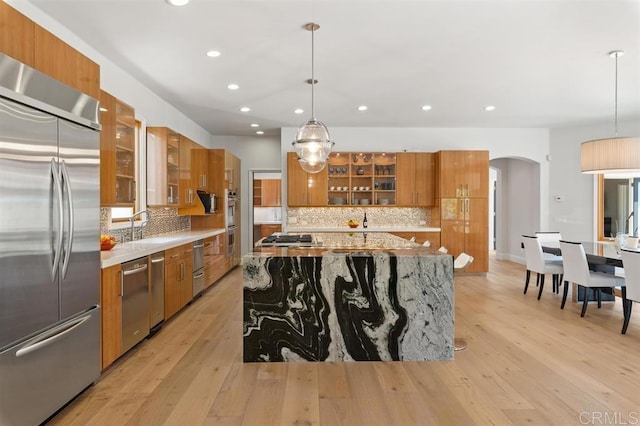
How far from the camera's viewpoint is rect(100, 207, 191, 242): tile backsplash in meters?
4.46

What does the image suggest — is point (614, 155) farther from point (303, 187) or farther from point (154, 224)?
point (154, 224)

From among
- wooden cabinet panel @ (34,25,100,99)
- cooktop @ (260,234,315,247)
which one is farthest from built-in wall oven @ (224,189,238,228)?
wooden cabinet panel @ (34,25,100,99)

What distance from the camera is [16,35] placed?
234cm

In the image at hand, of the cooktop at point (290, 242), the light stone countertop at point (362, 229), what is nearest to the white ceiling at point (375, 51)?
the cooktop at point (290, 242)

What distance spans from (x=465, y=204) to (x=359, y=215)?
1987mm

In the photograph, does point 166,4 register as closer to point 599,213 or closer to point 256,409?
point 256,409

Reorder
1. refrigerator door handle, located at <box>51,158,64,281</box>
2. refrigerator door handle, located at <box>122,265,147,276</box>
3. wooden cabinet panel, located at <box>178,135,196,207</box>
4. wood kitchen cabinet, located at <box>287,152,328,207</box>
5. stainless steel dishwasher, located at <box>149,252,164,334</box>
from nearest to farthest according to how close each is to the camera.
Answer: refrigerator door handle, located at <box>51,158,64,281</box>, refrigerator door handle, located at <box>122,265,147,276</box>, stainless steel dishwasher, located at <box>149,252,164,334</box>, wooden cabinet panel, located at <box>178,135,196,207</box>, wood kitchen cabinet, located at <box>287,152,328,207</box>

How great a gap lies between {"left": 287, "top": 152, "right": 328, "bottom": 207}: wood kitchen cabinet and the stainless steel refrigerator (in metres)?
5.14

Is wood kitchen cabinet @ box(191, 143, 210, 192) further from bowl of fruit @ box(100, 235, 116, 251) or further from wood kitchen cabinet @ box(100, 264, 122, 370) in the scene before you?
wood kitchen cabinet @ box(100, 264, 122, 370)

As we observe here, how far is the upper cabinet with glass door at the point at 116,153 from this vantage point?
367 cm

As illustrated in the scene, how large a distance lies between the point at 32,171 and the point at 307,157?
245cm

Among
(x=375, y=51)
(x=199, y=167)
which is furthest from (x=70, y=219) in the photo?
(x=199, y=167)

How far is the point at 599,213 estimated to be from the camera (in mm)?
8078

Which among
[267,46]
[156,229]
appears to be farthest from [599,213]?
[156,229]
